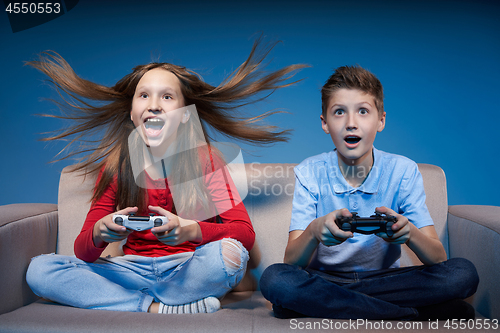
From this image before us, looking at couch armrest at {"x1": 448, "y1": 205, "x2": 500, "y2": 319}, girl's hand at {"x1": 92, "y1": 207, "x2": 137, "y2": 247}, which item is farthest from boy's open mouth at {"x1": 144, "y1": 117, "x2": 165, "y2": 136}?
couch armrest at {"x1": 448, "y1": 205, "x2": 500, "y2": 319}

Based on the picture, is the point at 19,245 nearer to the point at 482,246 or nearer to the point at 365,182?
the point at 365,182

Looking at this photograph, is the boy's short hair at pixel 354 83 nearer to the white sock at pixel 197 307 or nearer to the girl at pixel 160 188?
the girl at pixel 160 188

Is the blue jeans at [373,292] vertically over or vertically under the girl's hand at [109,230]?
under

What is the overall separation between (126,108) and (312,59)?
33.9 inches

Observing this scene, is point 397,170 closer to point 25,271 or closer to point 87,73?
point 25,271

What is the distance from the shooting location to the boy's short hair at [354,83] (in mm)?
1121

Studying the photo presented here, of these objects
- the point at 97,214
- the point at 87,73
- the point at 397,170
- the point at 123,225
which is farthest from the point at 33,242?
the point at 397,170

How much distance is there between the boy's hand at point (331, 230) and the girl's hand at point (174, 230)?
32cm

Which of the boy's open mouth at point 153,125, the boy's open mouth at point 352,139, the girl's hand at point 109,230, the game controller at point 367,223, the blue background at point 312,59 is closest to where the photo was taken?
the game controller at point 367,223

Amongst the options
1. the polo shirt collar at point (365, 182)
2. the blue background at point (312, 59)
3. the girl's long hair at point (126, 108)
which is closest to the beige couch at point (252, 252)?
the girl's long hair at point (126, 108)

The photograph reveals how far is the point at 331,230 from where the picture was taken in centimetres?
90

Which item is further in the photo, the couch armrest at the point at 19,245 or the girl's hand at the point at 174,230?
the couch armrest at the point at 19,245

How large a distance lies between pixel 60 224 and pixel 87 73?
75cm

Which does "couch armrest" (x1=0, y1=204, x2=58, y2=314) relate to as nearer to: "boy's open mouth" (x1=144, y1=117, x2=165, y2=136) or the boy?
"boy's open mouth" (x1=144, y1=117, x2=165, y2=136)
